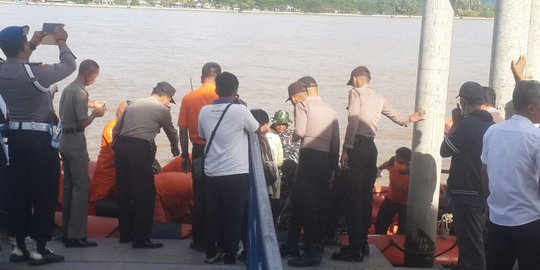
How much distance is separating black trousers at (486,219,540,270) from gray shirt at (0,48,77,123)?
2990 mm

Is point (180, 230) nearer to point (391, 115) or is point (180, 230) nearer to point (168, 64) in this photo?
point (391, 115)

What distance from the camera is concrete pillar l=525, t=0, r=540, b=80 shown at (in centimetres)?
734

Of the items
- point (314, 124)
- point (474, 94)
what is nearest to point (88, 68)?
point (314, 124)

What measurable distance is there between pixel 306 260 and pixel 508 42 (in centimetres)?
246

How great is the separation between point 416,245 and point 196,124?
7.81 ft

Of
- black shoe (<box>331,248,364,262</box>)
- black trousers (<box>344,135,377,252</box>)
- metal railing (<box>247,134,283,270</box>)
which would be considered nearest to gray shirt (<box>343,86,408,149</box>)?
black trousers (<box>344,135,377,252</box>)

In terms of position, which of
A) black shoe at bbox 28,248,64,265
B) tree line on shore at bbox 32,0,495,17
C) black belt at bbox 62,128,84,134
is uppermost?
black belt at bbox 62,128,84,134

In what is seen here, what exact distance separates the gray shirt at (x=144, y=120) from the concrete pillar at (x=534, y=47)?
308 centimetres

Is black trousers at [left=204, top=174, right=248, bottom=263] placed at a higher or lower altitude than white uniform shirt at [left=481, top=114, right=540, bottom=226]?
lower

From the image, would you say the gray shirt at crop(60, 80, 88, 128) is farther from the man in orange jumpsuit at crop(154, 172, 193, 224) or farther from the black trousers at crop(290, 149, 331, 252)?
the black trousers at crop(290, 149, 331, 252)

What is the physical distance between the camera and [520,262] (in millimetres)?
4887

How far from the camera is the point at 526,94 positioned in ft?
16.0

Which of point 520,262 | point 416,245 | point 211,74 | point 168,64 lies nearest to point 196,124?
point 211,74

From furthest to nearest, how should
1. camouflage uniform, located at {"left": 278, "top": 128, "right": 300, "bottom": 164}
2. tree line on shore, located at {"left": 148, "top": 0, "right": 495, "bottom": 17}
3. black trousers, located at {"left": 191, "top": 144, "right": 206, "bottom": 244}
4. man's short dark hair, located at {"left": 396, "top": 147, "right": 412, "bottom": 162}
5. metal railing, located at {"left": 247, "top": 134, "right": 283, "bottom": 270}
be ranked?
1. tree line on shore, located at {"left": 148, "top": 0, "right": 495, "bottom": 17}
2. man's short dark hair, located at {"left": 396, "top": 147, "right": 412, "bottom": 162}
3. camouflage uniform, located at {"left": 278, "top": 128, "right": 300, "bottom": 164}
4. black trousers, located at {"left": 191, "top": 144, "right": 206, "bottom": 244}
5. metal railing, located at {"left": 247, "top": 134, "right": 283, "bottom": 270}
